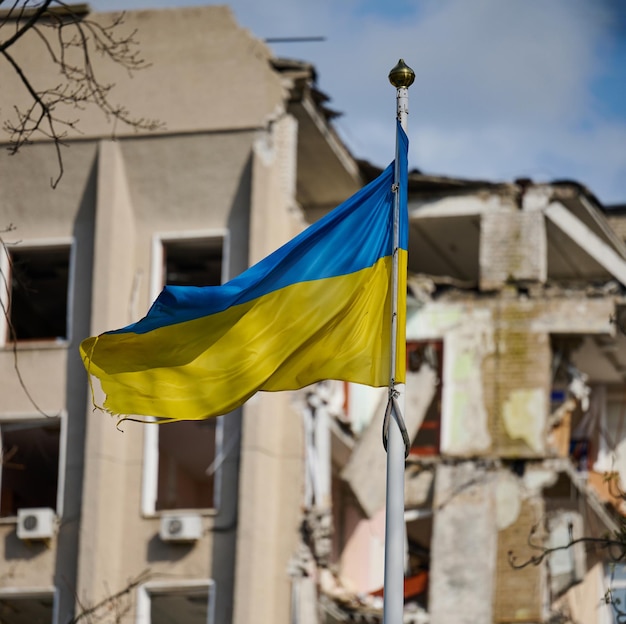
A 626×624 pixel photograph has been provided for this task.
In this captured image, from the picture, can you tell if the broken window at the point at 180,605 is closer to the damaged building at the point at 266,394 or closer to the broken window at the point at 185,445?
the damaged building at the point at 266,394

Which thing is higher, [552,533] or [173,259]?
[173,259]

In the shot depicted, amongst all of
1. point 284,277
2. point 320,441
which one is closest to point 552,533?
point 320,441

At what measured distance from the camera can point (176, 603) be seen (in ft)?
95.6

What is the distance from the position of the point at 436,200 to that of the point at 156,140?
24.3ft

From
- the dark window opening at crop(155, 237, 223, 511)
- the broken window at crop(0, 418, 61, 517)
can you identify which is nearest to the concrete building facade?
the dark window opening at crop(155, 237, 223, 511)

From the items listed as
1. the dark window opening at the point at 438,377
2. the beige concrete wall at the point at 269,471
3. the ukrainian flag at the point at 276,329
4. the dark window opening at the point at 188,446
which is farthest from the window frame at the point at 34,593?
the ukrainian flag at the point at 276,329

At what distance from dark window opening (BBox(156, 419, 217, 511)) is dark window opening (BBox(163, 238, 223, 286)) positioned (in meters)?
4.20

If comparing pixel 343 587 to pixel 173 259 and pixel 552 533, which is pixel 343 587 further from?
pixel 173 259

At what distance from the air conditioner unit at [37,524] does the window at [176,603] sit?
1764 millimetres

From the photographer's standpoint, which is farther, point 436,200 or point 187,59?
point 436,200

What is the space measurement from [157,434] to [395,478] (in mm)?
15938

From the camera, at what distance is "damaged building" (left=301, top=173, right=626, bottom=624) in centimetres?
3262

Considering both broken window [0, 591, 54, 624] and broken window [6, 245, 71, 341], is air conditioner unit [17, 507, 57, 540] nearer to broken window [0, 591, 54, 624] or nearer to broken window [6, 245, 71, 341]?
broken window [0, 591, 54, 624]

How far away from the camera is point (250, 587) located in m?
27.8
